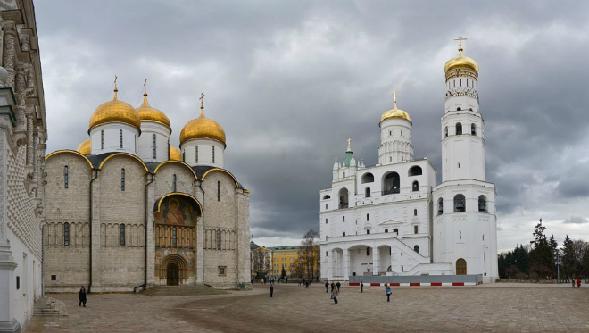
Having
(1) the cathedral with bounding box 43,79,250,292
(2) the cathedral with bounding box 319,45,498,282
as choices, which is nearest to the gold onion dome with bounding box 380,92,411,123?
(2) the cathedral with bounding box 319,45,498,282

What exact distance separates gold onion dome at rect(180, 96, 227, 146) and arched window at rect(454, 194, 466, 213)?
2086 cm

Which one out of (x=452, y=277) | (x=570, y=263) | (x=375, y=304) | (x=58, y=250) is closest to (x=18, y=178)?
(x=375, y=304)

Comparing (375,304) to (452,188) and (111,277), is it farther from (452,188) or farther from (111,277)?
(452,188)

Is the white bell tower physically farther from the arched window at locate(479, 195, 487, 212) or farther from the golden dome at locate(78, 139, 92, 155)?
the golden dome at locate(78, 139, 92, 155)

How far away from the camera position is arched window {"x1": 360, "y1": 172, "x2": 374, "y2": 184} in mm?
59475

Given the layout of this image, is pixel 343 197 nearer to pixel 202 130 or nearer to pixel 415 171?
pixel 415 171

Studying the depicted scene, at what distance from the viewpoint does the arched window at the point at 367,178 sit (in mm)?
59475

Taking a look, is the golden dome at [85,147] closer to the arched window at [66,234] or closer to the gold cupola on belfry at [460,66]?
the arched window at [66,234]

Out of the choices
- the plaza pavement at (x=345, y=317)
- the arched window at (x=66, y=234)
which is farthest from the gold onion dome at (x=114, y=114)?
the plaza pavement at (x=345, y=317)

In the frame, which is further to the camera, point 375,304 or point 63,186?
point 63,186

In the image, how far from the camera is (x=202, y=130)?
142ft

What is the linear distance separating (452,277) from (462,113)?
1622 centimetres

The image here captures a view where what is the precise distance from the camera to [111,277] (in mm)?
33906

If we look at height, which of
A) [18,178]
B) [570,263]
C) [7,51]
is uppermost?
[7,51]
